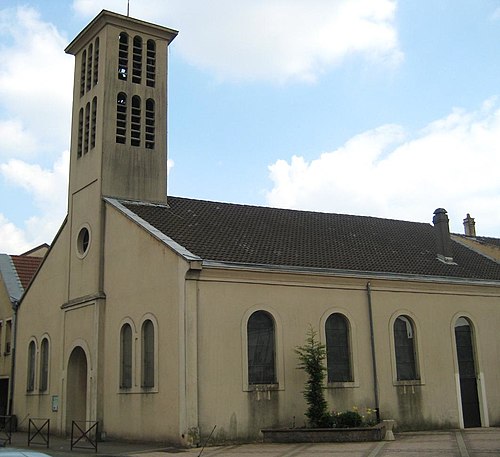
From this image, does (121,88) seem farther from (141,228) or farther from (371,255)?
(371,255)

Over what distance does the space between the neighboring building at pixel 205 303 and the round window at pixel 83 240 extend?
0.22 feet

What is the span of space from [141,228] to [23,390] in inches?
423

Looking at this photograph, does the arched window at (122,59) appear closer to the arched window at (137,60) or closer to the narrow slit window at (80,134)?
the arched window at (137,60)

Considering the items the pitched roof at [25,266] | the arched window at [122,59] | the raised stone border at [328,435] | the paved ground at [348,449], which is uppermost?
the arched window at [122,59]

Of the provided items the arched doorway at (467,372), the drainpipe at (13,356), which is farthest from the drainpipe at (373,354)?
the drainpipe at (13,356)

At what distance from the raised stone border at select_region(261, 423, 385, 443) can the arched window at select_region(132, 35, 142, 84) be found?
49.1 feet

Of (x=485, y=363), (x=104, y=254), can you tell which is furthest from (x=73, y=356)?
(x=485, y=363)

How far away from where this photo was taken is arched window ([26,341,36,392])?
2802 centimetres

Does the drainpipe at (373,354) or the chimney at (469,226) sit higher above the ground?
the chimney at (469,226)

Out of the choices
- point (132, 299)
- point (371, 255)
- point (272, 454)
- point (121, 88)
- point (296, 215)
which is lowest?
point (272, 454)

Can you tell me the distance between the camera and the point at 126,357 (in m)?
22.6

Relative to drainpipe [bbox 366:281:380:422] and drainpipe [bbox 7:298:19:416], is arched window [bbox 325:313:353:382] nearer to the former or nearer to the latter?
drainpipe [bbox 366:281:380:422]

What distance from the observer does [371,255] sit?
2598 cm

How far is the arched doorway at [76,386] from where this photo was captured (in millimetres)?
25000
